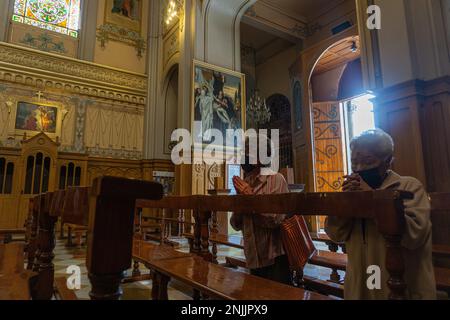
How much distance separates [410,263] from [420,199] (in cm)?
25

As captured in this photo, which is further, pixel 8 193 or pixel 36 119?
pixel 36 119

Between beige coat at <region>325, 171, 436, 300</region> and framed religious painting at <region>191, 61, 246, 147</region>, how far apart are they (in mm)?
6604

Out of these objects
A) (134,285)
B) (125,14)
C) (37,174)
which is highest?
(125,14)

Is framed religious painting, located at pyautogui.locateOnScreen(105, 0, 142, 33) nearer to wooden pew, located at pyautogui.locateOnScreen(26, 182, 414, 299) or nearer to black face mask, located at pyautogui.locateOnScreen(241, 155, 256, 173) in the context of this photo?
black face mask, located at pyautogui.locateOnScreen(241, 155, 256, 173)

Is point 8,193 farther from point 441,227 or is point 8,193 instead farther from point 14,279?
point 441,227

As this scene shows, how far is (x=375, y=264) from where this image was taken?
1.12 meters

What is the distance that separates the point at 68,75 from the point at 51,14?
2.11 meters

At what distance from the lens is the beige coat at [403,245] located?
1019mm

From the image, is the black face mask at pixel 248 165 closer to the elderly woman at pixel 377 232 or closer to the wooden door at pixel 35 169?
the elderly woman at pixel 377 232

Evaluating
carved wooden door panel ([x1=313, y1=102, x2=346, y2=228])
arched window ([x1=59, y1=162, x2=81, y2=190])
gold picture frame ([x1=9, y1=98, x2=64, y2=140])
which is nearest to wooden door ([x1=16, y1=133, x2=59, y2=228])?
arched window ([x1=59, y1=162, x2=81, y2=190])

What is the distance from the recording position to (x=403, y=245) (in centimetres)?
103

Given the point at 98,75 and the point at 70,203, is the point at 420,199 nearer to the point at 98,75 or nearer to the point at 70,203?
the point at 70,203

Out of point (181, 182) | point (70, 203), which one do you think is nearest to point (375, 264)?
point (70, 203)

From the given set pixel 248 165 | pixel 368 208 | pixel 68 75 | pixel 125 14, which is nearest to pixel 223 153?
pixel 68 75
